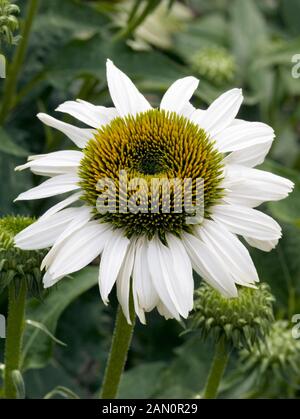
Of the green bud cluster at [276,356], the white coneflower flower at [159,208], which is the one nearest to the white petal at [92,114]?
the white coneflower flower at [159,208]

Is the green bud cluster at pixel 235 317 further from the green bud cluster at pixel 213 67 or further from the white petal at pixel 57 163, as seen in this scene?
the green bud cluster at pixel 213 67

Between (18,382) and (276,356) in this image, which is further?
(276,356)

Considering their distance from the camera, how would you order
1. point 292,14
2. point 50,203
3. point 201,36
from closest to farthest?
point 50,203 < point 201,36 < point 292,14

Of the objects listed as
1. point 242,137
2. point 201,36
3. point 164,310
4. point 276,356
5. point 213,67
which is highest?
point 201,36

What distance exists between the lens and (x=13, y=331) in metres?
1.16

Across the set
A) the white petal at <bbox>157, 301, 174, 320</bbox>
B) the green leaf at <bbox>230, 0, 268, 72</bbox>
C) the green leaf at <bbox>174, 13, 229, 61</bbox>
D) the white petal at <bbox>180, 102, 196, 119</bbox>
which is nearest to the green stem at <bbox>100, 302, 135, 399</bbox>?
the white petal at <bbox>157, 301, 174, 320</bbox>

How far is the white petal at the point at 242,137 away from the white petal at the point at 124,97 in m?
0.12

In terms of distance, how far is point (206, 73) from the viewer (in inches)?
83.4

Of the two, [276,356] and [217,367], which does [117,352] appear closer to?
[217,367]

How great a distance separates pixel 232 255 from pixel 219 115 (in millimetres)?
216

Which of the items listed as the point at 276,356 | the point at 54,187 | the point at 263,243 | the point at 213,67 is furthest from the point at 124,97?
the point at 213,67

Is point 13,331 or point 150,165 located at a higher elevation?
point 150,165
